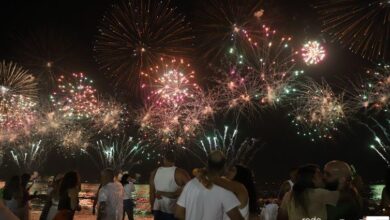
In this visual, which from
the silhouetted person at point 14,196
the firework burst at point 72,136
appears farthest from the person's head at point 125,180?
the firework burst at point 72,136

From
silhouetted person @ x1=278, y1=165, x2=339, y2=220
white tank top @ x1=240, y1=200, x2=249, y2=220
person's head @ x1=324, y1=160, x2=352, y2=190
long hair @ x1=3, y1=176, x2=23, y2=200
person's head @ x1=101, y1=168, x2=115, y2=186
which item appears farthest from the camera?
long hair @ x1=3, y1=176, x2=23, y2=200

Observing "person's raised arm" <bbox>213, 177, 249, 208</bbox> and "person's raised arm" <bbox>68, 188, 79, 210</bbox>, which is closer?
"person's raised arm" <bbox>213, 177, 249, 208</bbox>

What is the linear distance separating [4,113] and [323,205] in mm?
33649

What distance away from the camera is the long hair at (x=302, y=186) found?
5285mm

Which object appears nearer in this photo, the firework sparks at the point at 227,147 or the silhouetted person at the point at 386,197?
the silhouetted person at the point at 386,197

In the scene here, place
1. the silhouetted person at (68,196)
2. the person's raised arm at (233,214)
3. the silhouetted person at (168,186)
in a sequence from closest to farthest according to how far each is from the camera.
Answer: the person's raised arm at (233,214)
the silhouetted person at (68,196)
the silhouetted person at (168,186)

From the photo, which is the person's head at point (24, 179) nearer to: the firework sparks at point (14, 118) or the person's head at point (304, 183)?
the person's head at point (304, 183)

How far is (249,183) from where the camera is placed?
5.89m

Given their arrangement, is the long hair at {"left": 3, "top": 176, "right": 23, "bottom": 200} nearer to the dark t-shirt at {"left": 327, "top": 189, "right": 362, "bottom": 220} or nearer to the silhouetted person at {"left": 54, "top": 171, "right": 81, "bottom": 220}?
the silhouetted person at {"left": 54, "top": 171, "right": 81, "bottom": 220}

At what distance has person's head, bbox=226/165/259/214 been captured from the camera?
5.84 meters

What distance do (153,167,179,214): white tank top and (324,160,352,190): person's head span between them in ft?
9.65

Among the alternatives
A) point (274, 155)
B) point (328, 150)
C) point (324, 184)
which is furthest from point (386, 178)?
point (274, 155)

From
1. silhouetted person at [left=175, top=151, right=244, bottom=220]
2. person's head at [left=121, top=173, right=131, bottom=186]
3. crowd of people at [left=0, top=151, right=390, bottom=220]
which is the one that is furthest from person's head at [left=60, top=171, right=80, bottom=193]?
person's head at [left=121, top=173, right=131, bottom=186]

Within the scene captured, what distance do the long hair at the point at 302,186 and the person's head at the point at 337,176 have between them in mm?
260
